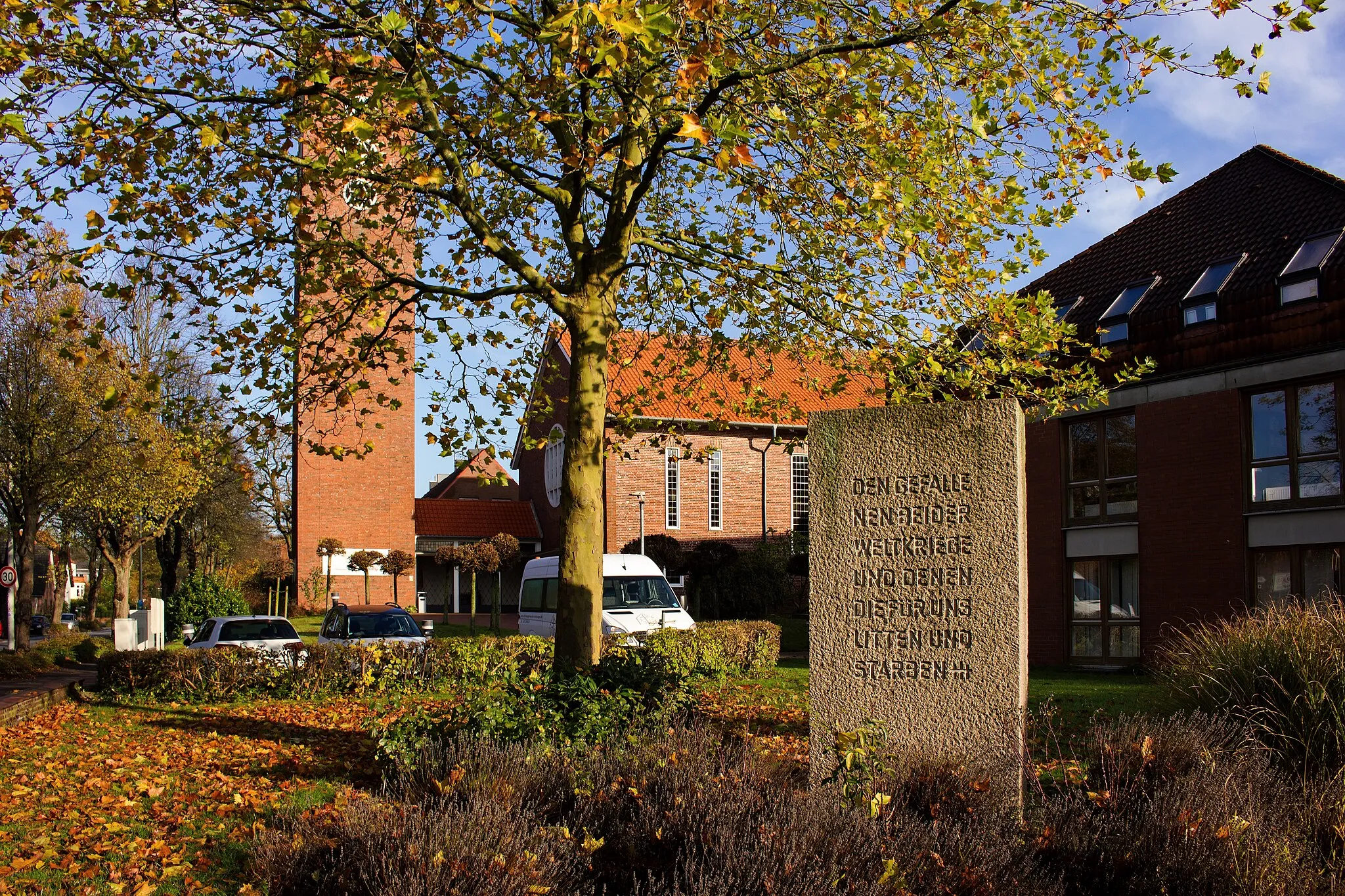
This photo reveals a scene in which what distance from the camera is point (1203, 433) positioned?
1972 cm

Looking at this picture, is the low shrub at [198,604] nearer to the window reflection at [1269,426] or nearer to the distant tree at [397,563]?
the distant tree at [397,563]

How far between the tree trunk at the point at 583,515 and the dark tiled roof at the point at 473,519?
35050 millimetres

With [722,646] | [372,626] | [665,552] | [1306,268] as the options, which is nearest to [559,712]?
[722,646]

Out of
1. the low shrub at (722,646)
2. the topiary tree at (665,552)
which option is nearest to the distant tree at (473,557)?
the topiary tree at (665,552)

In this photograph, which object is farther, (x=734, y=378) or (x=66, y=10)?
(x=734, y=378)

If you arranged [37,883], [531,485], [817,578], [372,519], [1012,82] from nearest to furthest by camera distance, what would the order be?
[37,883] → [817,578] → [1012,82] → [372,519] → [531,485]

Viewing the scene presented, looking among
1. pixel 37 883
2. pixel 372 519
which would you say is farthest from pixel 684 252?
pixel 372 519

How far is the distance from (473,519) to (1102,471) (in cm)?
2978

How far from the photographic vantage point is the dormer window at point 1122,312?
21.8 metres

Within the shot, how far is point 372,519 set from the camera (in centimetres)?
4225

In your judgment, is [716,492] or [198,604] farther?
[716,492]

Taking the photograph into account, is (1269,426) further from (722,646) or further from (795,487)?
(795,487)

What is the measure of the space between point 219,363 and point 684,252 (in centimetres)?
504

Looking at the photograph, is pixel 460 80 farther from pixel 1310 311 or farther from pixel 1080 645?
pixel 1080 645
